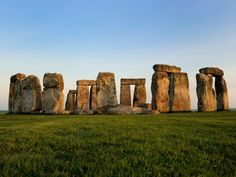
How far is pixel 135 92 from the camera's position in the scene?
93.5 ft

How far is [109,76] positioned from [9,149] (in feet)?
55.8

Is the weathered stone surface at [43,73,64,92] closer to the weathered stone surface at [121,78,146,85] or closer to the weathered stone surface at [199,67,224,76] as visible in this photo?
the weathered stone surface at [121,78,146,85]

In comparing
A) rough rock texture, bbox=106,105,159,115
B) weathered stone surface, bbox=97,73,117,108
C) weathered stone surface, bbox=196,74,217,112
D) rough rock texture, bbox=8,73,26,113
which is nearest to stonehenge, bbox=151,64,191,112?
weathered stone surface, bbox=196,74,217,112

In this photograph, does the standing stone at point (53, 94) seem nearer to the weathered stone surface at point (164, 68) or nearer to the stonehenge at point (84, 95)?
the weathered stone surface at point (164, 68)

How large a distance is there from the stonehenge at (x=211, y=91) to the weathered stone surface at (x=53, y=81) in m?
10.2

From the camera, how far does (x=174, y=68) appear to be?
870 inches

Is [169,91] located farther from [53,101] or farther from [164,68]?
[53,101]

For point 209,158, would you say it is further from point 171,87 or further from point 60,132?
point 171,87

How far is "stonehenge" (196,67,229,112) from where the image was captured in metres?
20.6

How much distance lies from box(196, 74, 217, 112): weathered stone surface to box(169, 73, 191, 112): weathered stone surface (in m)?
0.85

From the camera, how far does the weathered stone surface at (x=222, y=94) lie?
2238cm

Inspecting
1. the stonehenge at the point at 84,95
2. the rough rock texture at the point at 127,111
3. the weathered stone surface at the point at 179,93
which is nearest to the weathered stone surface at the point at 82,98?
the stonehenge at the point at 84,95

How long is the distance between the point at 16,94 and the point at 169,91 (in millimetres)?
11986

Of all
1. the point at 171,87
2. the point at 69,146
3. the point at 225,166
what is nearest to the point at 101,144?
the point at 69,146
